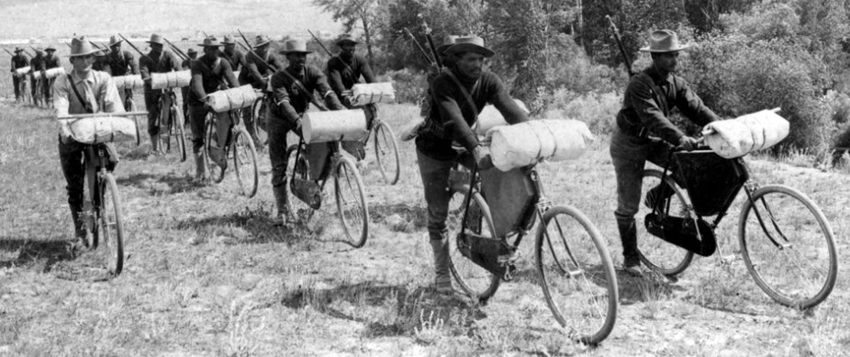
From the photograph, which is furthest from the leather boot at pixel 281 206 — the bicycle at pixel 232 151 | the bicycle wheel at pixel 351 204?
the bicycle at pixel 232 151

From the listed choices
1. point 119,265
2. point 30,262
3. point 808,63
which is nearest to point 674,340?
point 119,265

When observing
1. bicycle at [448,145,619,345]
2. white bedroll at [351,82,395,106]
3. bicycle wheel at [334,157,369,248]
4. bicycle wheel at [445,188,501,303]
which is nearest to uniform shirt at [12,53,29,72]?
white bedroll at [351,82,395,106]

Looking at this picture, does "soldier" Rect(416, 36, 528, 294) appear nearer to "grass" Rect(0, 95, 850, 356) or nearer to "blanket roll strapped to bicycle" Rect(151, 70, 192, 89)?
"grass" Rect(0, 95, 850, 356)

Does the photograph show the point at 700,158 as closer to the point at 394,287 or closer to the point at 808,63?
the point at 394,287

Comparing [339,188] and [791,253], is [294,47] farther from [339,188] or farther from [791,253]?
[791,253]

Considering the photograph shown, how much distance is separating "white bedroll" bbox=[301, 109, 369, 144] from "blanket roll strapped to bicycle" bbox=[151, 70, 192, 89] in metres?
5.50

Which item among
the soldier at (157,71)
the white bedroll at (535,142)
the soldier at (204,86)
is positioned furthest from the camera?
the soldier at (157,71)

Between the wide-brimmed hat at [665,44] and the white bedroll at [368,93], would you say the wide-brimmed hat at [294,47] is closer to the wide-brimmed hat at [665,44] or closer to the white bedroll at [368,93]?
the white bedroll at [368,93]

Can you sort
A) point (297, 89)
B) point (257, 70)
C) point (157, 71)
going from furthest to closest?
1. point (157, 71)
2. point (257, 70)
3. point (297, 89)

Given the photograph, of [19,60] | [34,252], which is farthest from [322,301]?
[19,60]

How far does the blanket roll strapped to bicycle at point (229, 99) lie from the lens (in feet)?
32.9

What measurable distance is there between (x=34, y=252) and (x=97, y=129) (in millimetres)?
1992

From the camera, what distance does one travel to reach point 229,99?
10.1m

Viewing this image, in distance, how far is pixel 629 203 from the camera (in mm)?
6812
